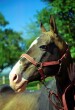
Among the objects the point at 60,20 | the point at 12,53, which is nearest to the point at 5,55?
the point at 12,53

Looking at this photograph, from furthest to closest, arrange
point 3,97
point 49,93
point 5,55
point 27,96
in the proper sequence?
point 5,55, point 3,97, point 27,96, point 49,93

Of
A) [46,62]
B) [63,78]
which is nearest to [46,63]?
[46,62]

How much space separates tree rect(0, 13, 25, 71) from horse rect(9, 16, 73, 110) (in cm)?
5669

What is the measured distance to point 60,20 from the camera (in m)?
28.0

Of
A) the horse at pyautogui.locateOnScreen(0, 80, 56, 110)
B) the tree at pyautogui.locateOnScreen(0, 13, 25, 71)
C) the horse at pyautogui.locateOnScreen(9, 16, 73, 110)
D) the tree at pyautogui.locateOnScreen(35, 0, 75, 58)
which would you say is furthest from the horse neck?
the tree at pyautogui.locateOnScreen(0, 13, 25, 71)

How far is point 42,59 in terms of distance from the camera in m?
4.68

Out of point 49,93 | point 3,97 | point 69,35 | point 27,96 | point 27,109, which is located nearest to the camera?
point 49,93

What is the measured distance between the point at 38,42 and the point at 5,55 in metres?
57.4

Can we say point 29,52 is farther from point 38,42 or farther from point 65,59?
point 65,59

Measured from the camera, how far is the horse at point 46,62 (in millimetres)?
4582

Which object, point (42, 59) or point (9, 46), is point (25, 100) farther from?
point (9, 46)

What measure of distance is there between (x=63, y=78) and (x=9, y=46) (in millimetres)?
60814

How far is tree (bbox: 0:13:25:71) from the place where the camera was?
62134 millimetres

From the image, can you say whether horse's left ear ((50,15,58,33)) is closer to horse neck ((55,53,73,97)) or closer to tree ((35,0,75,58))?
horse neck ((55,53,73,97))
